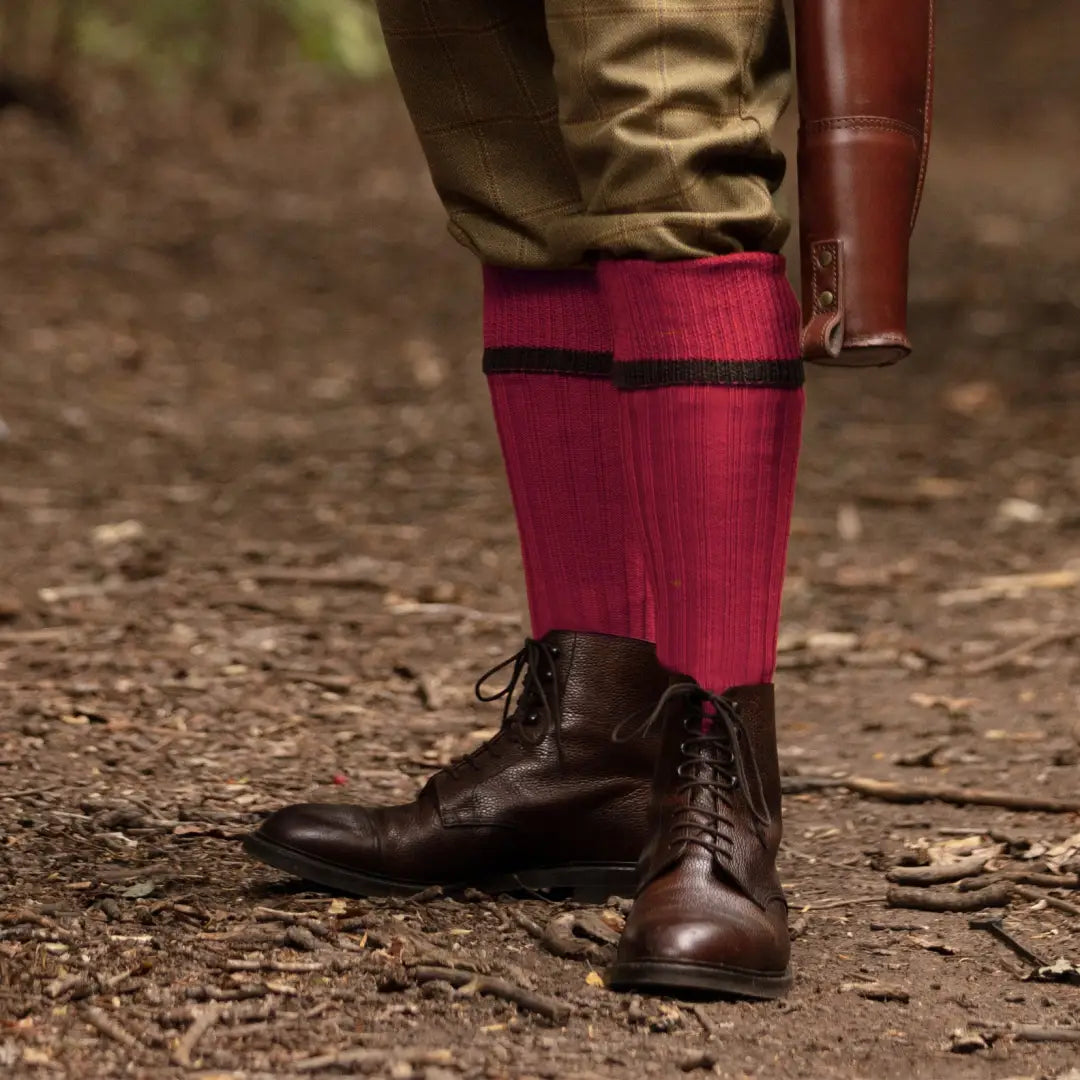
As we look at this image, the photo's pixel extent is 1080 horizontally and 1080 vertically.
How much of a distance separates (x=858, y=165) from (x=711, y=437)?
0.28m

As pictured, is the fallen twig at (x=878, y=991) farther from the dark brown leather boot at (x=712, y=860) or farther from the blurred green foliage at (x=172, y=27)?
the blurred green foliage at (x=172, y=27)

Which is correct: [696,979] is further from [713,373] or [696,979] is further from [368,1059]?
[713,373]

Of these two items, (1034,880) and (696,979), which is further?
(1034,880)

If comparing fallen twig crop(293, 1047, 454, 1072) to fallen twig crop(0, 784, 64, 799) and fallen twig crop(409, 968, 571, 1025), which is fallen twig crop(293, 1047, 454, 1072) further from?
fallen twig crop(0, 784, 64, 799)

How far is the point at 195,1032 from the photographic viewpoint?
1383 mm


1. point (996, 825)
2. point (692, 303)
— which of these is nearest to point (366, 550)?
point (996, 825)

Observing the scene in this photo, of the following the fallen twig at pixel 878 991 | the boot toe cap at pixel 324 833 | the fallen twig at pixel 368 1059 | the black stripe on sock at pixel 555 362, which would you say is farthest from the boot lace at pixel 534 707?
the fallen twig at pixel 368 1059

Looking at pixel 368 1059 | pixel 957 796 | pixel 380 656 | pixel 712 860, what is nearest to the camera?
pixel 368 1059

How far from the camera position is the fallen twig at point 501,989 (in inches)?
57.2

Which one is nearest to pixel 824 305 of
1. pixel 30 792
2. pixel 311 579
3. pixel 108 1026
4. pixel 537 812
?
pixel 537 812

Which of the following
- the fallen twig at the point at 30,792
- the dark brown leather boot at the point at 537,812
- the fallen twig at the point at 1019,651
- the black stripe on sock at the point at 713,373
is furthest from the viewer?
the fallen twig at the point at 1019,651

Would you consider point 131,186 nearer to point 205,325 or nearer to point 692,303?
point 205,325

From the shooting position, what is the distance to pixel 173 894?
1.75 metres

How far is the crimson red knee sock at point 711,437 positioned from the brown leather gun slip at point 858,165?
0.06 m
